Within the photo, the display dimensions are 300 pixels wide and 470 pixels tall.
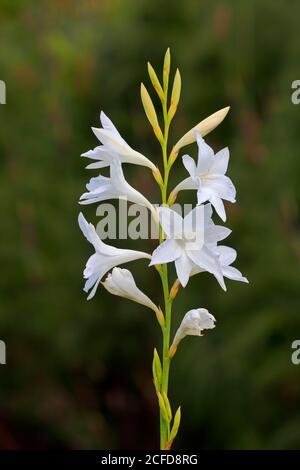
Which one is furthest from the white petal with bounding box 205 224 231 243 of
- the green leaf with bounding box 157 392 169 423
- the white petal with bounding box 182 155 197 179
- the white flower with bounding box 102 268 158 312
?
the green leaf with bounding box 157 392 169 423

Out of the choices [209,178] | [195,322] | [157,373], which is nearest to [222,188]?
[209,178]

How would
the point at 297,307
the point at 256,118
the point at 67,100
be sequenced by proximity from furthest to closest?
the point at 67,100
the point at 256,118
the point at 297,307

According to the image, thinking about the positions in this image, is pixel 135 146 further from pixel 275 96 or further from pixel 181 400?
pixel 181 400

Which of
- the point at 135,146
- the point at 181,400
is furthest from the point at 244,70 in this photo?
the point at 181,400

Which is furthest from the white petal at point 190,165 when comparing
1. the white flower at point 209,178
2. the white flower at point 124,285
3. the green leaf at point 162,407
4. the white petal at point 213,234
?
the green leaf at point 162,407

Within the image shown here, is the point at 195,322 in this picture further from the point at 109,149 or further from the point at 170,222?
the point at 109,149
